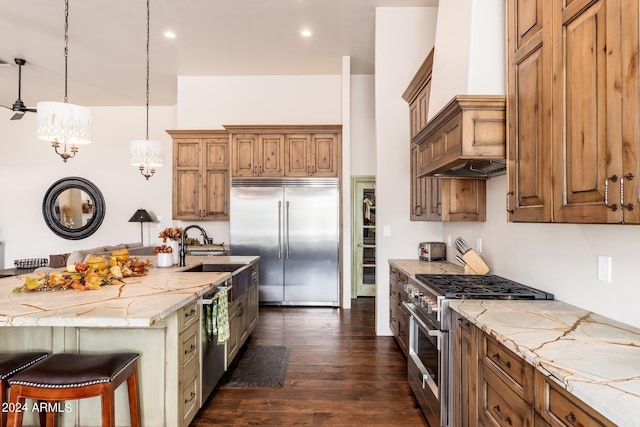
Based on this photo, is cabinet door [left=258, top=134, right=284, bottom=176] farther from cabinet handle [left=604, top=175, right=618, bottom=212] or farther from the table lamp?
cabinet handle [left=604, top=175, right=618, bottom=212]

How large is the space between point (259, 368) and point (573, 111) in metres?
2.98

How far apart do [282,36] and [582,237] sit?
419cm

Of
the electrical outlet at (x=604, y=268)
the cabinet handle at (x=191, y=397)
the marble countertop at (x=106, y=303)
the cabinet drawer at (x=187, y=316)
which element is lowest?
the cabinet handle at (x=191, y=397)

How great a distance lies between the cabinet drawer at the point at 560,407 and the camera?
98cm

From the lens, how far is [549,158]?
154cm

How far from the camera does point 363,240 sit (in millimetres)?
6074

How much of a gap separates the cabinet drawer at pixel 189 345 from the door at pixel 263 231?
3.03 metres

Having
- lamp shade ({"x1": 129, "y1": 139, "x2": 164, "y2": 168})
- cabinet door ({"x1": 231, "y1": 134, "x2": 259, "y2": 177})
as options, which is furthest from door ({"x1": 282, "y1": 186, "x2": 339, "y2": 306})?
lamp shade ({"x1": 129, "y1": 139, "x2": 164, "y2": 168})

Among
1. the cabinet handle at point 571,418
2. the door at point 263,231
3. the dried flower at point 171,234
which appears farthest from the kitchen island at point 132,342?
the door at point 263,231

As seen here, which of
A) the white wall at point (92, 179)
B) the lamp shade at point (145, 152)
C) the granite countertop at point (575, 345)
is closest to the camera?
the granite countertop at point (575, 345)

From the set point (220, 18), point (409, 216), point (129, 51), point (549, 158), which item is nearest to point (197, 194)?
point (129, 51)

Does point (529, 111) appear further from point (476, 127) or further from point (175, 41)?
point (175, 41)

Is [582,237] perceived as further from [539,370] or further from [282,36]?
[282,36]

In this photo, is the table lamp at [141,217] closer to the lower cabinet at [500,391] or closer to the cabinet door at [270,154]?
the cabinet door at [270,154]
